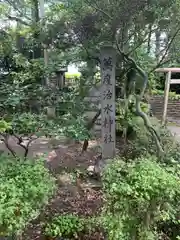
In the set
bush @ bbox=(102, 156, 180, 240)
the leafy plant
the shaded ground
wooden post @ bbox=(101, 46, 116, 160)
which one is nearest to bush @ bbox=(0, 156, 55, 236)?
the leafy plant

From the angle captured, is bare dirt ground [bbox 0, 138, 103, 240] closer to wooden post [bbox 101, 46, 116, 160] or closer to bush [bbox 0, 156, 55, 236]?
wooden post [bbox 101, 46, 116, 160]

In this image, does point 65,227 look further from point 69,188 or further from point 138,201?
point 69,188

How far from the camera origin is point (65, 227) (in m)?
2.56

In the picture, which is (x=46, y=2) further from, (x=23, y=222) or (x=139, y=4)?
(x=23, y=222)

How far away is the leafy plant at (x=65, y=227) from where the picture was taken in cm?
250

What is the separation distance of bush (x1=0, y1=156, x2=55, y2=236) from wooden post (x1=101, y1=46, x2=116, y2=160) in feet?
5.12

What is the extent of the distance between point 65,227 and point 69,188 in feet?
3.95

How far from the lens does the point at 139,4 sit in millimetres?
3062

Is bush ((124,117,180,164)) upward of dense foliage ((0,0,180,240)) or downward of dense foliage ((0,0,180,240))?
downward

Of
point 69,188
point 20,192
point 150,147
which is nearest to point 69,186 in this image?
point 69,188

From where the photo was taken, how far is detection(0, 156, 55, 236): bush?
188cm

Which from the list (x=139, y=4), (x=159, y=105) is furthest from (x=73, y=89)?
(x=159, y=105)

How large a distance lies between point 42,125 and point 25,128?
0.25 m

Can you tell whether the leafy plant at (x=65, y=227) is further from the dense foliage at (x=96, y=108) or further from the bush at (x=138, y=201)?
the bush at (x=138, y=201)
